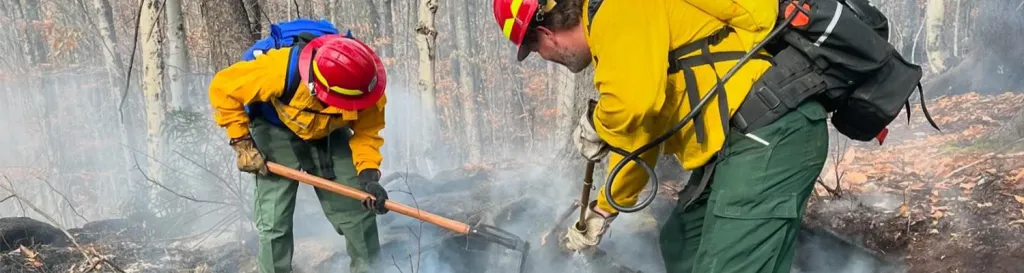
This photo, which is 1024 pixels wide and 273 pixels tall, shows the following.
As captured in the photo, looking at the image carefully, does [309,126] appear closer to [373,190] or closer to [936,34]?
[373,190]

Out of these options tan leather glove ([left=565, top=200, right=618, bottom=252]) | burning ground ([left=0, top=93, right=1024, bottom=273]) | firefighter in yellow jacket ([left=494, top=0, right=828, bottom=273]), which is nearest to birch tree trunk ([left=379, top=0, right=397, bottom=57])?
burning ground ([left=0, top=93, right=1024, bottom=273])

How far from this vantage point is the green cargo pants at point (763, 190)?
2.29m

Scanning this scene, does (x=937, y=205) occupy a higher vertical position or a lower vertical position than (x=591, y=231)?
lower

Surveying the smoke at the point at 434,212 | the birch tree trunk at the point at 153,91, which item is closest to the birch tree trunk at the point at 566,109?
the smoke at the point at 434,212

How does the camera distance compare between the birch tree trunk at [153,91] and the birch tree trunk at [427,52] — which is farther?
the birch tree trunk at [427,52]

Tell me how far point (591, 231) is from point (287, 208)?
2067 mm

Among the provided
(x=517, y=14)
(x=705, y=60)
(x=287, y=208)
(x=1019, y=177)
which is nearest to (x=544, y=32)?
(x=517, y=14)

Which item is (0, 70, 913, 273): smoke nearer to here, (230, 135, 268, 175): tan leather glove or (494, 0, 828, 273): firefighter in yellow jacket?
(230, 135, 268, 175): tan leather glove

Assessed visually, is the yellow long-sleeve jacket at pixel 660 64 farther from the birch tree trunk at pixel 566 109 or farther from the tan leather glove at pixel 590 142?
the birch tree trunk at pixel 566 109

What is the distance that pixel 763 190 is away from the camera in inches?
91.2

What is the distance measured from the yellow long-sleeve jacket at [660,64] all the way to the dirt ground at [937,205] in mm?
2423

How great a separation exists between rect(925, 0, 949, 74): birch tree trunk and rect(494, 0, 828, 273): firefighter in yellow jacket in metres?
12.6

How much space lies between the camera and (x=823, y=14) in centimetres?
221

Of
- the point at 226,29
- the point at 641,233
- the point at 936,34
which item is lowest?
the point at 641,233
